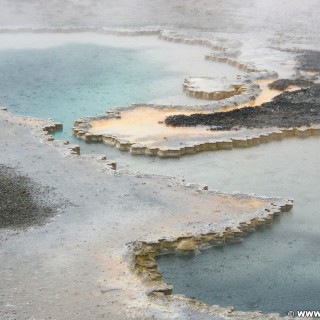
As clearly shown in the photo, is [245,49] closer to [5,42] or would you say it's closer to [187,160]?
[5,42]

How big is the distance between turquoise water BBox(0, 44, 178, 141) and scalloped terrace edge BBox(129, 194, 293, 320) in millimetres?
6453

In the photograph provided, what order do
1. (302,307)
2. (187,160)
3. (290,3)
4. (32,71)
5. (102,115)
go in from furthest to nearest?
(290,3) → (32,71) → (102,115) → (187,160) → (302,307)

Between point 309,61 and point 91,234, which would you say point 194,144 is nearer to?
point 91,234

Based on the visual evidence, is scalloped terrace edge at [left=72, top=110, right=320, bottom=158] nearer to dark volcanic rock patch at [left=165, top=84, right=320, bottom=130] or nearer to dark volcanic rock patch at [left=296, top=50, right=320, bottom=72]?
dark volcanic rock patch at [left=165, top=84, right=320, bottom=130]

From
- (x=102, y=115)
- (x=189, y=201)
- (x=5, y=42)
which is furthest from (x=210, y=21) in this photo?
(x=189, y=201)

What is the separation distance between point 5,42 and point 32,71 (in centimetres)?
548

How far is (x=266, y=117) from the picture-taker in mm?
17188

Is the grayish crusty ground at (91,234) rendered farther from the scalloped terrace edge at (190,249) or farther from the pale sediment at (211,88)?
the pale sediment at (211,88)

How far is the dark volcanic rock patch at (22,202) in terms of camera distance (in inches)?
436

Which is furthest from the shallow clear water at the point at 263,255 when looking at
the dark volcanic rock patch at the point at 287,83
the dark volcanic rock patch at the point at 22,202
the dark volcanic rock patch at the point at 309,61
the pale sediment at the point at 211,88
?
the dark volcanic rock patch at the point at 309,61

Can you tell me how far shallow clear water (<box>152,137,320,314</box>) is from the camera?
30.9 ft

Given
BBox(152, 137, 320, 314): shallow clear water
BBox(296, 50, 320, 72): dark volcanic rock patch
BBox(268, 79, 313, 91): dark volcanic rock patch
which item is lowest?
BBox(152, 137, 320, 314): shallow clear water

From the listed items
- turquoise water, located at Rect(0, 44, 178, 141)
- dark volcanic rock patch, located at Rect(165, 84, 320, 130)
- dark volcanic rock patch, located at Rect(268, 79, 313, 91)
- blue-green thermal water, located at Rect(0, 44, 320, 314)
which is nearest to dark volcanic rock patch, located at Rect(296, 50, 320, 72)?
dark volcanic rock patch, located at Rect(268, 79, 313, 91)

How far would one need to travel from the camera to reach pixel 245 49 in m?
26.0
